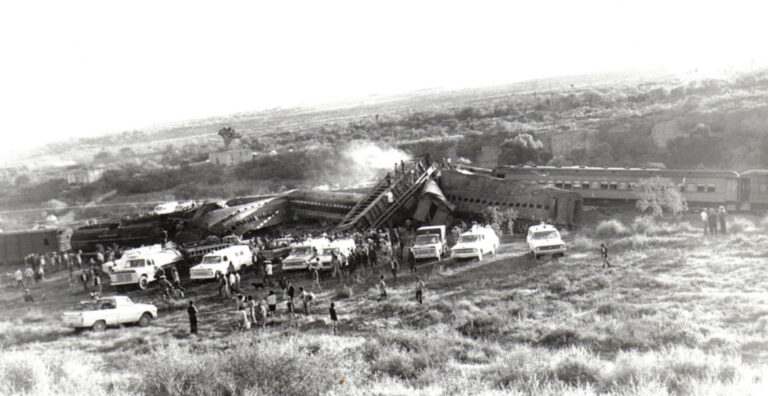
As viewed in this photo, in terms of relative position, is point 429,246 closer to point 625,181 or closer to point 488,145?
point 625,181

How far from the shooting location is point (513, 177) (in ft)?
114

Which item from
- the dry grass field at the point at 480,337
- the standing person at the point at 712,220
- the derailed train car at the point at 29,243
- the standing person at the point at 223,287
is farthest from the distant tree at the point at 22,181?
the standing person at the point at 712,220

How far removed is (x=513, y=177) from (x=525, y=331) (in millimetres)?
20703

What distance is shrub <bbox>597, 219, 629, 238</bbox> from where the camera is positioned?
26.0m

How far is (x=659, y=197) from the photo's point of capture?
29.1 m

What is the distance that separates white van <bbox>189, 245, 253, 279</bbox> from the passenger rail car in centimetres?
1512

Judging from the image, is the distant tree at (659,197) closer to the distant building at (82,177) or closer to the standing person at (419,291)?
the standing person at (419,291)

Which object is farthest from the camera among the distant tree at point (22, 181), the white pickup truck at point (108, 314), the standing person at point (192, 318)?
the distant tree at point (22, 181)

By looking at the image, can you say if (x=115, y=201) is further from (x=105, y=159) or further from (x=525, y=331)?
(x=525, y=331)

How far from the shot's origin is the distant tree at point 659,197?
2853 centimetres

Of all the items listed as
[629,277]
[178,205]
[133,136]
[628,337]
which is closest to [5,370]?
[628,337]

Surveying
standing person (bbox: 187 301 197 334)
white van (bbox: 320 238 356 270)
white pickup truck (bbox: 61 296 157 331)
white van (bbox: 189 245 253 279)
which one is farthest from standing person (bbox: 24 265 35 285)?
standing person (bbox: 187 301 197 334)

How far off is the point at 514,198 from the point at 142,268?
17.2 metres

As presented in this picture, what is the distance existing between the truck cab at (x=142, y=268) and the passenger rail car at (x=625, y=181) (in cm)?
1799
